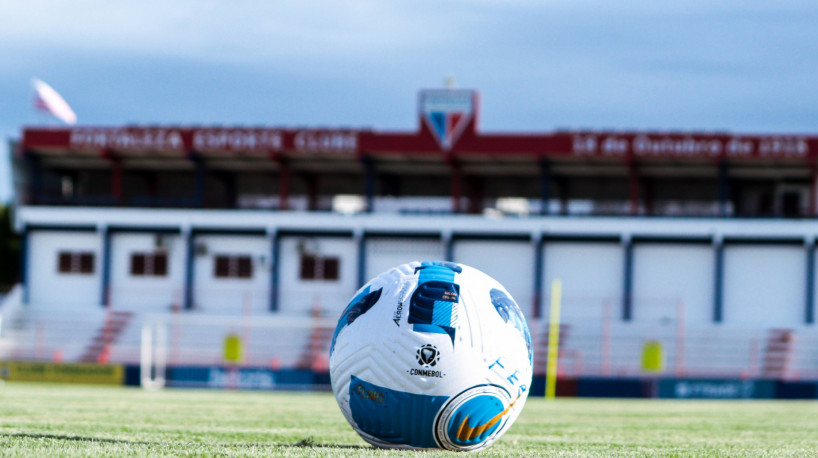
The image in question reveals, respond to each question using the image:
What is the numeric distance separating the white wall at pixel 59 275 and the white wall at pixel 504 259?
554 inches

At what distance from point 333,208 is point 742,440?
101ft

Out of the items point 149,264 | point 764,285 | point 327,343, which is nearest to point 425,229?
point 327,343

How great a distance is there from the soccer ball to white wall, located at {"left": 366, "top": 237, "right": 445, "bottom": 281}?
102ft

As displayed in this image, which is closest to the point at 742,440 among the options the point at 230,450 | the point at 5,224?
the point at 230,450

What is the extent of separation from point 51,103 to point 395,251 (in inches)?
526

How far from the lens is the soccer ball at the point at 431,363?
23.5 feet

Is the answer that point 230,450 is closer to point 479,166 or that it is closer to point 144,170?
point 479,166

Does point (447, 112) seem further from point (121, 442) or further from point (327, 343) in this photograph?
point (121, 442)

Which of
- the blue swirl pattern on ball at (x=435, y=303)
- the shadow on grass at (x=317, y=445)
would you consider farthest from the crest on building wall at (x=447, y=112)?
the blue swirl pattern on ball at (x=435, y=303)

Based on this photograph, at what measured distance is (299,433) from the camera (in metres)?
9.59

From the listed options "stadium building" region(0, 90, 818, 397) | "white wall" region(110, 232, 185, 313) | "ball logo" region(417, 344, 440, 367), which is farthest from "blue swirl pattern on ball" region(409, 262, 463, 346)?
"white wall" region(110, 232, 185, 313)

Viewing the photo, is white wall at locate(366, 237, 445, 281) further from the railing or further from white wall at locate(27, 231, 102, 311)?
white wall at locate(27, 231, 102, 311)

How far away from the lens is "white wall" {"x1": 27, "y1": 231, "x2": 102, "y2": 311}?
40.9 m

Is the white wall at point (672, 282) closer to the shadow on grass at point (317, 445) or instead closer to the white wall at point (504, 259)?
the white wall at point (504, 259)
